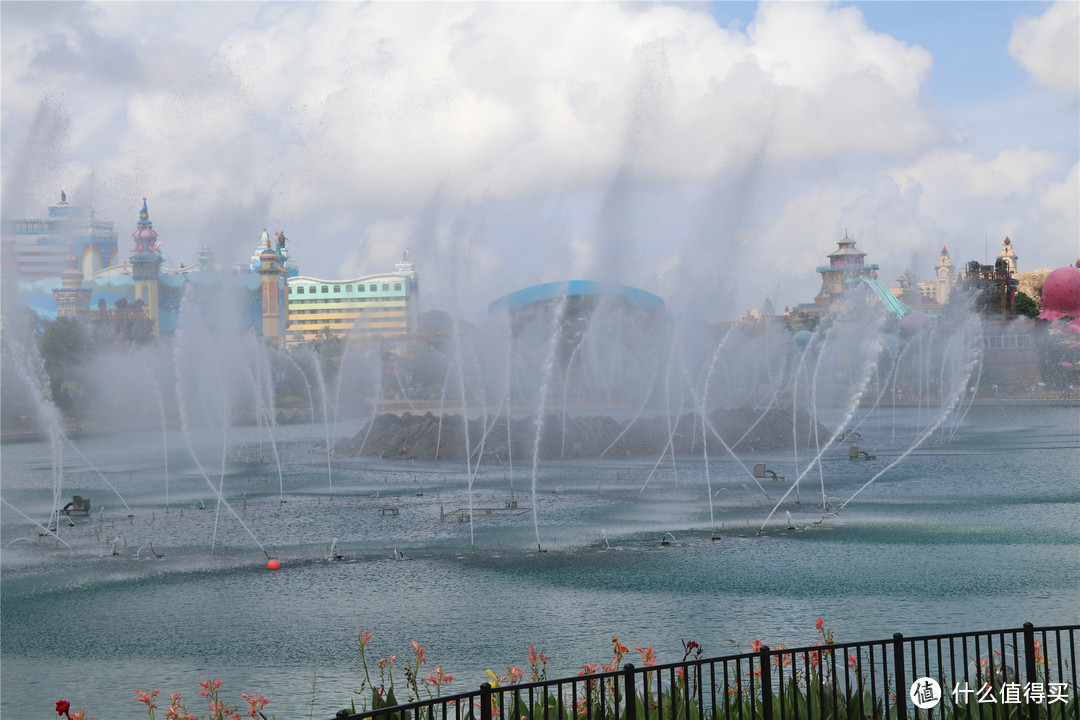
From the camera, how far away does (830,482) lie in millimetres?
39188

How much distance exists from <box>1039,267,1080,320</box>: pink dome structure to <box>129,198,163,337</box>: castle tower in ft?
372

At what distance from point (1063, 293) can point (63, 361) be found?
86578mm

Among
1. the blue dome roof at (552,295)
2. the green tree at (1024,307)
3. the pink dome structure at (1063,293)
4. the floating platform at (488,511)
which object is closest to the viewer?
the floating platform at (488,511)

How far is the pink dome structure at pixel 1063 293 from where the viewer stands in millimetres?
89375

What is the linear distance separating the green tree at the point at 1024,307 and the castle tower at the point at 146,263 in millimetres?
110055

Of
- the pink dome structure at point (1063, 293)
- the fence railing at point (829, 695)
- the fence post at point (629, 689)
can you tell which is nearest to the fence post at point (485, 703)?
the fence railing at point (829, 695)

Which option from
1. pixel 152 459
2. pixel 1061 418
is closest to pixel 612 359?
pixel 1061 418

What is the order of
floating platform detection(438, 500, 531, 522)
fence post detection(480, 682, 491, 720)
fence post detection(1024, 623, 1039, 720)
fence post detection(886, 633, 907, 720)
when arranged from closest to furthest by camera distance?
fence post detection(480, 682, 491, 720), fence post detection(886, 633, 907, 720), fence post detection(1024, 623, 1039, 720), floating platform detection(438, 500, 531, 522)

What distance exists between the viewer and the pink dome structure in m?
89.4

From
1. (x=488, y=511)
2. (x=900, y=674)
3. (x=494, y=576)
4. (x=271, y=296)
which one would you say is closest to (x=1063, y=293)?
(x=488, y=511)

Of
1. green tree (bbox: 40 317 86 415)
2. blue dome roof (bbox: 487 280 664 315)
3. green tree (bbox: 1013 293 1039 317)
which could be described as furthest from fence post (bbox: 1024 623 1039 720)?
blue dome roof (bbox: 487 280 664 315)

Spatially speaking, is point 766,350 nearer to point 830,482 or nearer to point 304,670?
point 830,482

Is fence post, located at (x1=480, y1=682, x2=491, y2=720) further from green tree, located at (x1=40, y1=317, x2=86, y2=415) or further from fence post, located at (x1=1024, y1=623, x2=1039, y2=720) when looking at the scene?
green tree, located at (x1=40, y1=317, x2=86, y2=415)

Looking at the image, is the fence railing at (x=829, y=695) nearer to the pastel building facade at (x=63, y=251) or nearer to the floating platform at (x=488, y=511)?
the floating platform at (x=488, y=511)
